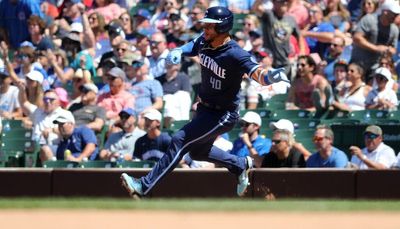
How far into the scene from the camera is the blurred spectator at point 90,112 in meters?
16.5

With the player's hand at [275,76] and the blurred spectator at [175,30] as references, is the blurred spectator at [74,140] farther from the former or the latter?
the player's hand at [275,76]

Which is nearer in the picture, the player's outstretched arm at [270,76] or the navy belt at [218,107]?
the player's outstretched arm at [270,76]

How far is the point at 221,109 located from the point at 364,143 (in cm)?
361

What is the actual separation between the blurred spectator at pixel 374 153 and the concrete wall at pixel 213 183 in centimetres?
63

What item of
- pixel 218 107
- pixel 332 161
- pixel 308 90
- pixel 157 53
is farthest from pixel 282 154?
pixel 157 53

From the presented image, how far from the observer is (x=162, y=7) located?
19.9 m

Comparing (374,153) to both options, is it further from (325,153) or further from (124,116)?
(124,116)

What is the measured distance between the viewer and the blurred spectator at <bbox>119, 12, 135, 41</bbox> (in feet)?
62.7

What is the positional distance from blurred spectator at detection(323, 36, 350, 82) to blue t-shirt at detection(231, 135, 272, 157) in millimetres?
2318

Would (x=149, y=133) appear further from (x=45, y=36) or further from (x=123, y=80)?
(x=45, y=36)

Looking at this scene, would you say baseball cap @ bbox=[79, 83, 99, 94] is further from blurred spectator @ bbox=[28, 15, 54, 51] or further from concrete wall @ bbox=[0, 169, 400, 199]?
blurred spectator @ bbox=[28, 15, 54, 51]

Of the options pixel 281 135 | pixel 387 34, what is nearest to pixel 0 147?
pixel 281 135

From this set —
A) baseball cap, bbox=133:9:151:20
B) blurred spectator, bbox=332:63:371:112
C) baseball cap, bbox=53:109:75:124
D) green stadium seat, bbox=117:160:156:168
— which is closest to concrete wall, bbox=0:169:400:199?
green stadium seat, bbox=117:160:156:168

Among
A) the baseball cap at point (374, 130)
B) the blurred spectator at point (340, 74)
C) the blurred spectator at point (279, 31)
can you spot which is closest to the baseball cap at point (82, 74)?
the blurred spectator at point (279, 31)
